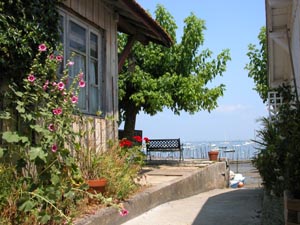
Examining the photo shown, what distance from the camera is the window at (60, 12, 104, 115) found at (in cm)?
665

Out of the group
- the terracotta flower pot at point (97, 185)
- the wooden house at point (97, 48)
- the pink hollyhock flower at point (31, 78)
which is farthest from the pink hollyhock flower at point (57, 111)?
the wooden house at point (97, 48)

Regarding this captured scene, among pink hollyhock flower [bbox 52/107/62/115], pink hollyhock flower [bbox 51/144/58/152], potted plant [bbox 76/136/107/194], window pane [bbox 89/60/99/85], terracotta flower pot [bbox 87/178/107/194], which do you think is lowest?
terracotta flower pot [bbox 87/178/107/194]

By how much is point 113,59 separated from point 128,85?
7.38 meters

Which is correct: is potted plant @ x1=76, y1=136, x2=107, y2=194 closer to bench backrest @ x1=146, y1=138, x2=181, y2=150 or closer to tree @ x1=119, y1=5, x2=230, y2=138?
tree @ x1=119, y1=5, x2=230, y2=138

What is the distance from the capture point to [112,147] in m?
6.76

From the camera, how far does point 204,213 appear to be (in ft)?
22.1

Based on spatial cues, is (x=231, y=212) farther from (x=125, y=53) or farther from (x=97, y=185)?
(x=125, y=53)

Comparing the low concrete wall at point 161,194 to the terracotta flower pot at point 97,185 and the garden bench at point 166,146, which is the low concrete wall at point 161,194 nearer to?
the terracotta flower pot at point 97,185

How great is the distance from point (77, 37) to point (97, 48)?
2.48 feet

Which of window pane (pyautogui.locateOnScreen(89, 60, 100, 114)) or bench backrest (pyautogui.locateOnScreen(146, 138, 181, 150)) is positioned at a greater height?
window pane (pyautogui.locateOnScreen(89, 60, 100, 114))

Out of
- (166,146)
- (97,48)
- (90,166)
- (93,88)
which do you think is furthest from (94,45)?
(166,146)

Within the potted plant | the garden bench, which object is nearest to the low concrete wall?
the potted plant

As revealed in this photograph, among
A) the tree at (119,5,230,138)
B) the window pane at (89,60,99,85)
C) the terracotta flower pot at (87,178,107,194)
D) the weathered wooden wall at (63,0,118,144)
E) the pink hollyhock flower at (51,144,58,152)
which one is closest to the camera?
the pink hollyhock flower at (51,144,58,152)

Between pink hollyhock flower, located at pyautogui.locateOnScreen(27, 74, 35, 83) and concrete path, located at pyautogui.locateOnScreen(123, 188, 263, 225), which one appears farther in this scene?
concrete path, located at pyautogui.locateOnScreen(123, 188, 263, 225)
